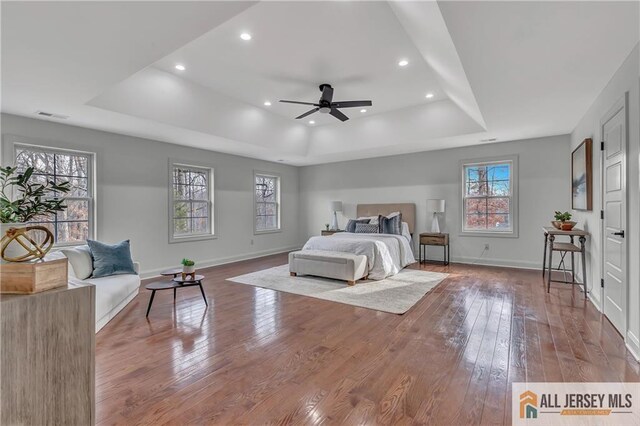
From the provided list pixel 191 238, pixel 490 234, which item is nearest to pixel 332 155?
pixel 191 238

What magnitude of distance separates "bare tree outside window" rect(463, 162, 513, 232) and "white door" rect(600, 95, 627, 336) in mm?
2924

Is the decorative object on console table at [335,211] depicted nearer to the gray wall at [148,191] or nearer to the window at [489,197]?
the gray wall at [148,191]

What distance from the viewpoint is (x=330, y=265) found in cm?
508

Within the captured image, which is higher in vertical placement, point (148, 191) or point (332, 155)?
point (332, 155)

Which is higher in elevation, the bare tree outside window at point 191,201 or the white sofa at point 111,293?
the bare tree outside window at point 191,201

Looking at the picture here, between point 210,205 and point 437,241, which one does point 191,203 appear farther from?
point 437,241

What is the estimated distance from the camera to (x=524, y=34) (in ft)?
7.68

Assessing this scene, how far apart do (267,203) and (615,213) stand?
6843mm

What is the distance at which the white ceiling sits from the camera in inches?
86.7

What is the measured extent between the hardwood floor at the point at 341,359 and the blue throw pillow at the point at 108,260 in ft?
1.67

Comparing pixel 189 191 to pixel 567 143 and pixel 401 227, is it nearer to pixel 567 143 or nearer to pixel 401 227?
pixel 401 227

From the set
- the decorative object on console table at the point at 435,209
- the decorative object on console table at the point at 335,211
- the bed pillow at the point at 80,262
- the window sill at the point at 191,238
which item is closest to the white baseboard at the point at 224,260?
the window sill at the point at 191,238

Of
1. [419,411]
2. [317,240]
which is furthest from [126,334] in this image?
[317,240]

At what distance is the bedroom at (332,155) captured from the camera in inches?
82.0
